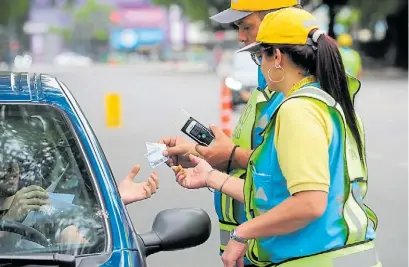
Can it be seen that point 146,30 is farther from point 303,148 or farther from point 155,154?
point 303,148

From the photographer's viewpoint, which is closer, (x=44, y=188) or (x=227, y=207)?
Answer: (x=44, y=188)

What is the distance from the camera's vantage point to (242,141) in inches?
143

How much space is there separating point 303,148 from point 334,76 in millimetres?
355

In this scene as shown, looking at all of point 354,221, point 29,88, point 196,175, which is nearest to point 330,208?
point 354,221

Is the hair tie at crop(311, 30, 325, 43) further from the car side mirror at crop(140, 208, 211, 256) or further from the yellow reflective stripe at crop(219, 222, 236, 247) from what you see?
the yellow reflective stripe at crop(219, 222, 236, 247)

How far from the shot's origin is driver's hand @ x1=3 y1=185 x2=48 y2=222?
301 centimetres

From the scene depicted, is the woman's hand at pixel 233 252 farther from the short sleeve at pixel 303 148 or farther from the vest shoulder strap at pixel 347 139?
the vest shoulder strap at pixel 347 139

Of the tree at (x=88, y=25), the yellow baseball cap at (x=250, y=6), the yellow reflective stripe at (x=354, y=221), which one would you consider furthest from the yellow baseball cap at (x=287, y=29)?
the tree at (x=88, y=25)

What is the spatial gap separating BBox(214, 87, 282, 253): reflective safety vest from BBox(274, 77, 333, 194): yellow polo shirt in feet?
2.50

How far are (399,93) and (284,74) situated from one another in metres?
28.3

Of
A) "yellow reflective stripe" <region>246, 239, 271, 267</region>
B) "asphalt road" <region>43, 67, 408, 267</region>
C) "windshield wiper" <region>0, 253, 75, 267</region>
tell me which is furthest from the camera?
"asphalt road" <region>43, 67, 408, 267</region>

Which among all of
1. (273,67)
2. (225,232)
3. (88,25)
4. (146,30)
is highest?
(273,67)

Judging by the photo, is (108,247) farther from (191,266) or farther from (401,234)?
(401,234)

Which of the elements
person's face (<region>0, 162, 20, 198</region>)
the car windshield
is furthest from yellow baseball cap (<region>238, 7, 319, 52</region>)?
person's face (<region>0, 162, 20, 198</region>)
